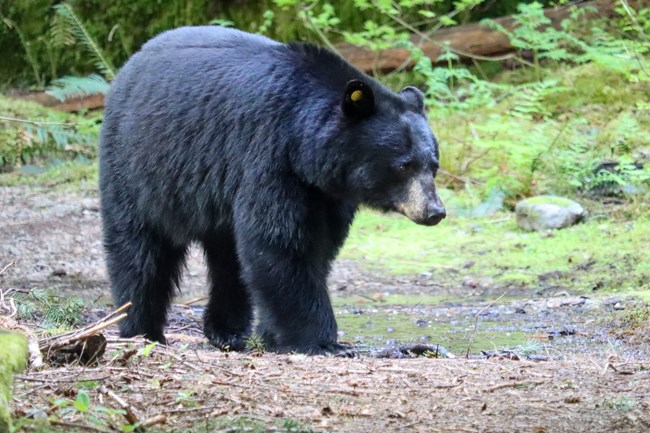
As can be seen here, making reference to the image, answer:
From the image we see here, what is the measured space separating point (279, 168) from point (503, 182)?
6368 mm

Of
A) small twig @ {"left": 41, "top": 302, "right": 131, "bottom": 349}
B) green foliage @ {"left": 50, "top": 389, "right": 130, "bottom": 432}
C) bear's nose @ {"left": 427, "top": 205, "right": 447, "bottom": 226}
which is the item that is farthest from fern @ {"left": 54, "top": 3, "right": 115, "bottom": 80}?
green foliage @ {"left": 50, "top": 389, "right": 130, "bottom": 432}

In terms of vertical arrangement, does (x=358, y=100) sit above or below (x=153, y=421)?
above

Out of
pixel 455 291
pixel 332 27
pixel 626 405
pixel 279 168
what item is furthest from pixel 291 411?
pixel 332 27

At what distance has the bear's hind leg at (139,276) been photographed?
704 centimetres

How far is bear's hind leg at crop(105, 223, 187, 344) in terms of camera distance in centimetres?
704

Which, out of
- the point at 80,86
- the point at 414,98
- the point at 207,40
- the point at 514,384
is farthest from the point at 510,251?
the point at 80,86

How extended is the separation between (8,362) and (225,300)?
3774 mm

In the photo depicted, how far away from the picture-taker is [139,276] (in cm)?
705

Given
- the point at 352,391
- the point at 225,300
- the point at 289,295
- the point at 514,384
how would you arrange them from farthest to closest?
the point at 225,300, the point at 289,295, the point at 514,384, the point at 352,391

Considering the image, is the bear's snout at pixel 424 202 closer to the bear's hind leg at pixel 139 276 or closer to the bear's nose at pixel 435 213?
the bear's nose at pixel 435 213

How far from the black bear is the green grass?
265 centimetres

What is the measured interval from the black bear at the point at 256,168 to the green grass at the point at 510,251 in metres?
2.65

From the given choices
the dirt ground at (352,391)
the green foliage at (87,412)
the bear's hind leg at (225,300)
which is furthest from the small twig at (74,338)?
the bear's hind leg at (225,300)

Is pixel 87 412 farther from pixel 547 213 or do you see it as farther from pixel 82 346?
pixel 547 213
